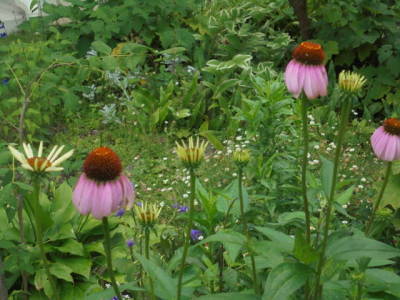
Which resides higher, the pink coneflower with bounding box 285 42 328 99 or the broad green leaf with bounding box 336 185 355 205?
the pink coneflower with bounding box 285 42 328 99

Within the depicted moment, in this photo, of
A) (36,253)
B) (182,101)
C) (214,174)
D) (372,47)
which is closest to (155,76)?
(182,101)

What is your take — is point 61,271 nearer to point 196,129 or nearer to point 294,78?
point 294,78

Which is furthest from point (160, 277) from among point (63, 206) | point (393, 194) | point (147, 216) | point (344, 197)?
point (393, 194)

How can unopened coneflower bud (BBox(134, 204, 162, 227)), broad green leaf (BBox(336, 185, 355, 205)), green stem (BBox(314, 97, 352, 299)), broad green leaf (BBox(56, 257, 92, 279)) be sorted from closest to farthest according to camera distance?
1. green stem (BBox(314, 97, 352, 299))
2. unopened coneflower bud (BBox(134, 204, 162, 227))
3. broad green leaf (BBox(336, 185, 355, 205))
4. broad green leaf (BBox(56, 257, 92, 279))

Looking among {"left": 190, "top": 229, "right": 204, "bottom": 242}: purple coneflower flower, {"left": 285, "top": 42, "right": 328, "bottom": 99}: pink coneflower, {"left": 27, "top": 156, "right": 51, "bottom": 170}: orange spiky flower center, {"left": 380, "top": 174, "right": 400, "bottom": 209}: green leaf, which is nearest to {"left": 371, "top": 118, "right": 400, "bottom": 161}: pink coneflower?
{"left": 285, "top": 42, "right": 328, "bottom": 99}: pink coneflower

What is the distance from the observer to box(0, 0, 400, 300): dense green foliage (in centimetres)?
214

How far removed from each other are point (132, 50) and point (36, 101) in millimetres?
1542

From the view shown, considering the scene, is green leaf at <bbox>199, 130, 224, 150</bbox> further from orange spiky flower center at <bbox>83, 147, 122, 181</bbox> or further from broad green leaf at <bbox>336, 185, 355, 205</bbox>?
orange spiky flower center at <bbox>83, 147, 122, 181</bbox>

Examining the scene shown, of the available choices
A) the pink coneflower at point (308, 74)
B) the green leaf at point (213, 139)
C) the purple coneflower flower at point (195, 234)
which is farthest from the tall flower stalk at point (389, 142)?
the green leaf at point (213, 139)

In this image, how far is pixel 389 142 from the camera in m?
1.56

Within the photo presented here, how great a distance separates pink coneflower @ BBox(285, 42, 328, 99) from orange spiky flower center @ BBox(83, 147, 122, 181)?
1.41 ft

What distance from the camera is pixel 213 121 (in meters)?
4.36

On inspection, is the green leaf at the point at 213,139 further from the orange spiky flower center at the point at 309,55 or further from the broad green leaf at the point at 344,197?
the orange spiky flower center at the point at 309,55

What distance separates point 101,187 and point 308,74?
0.51m
